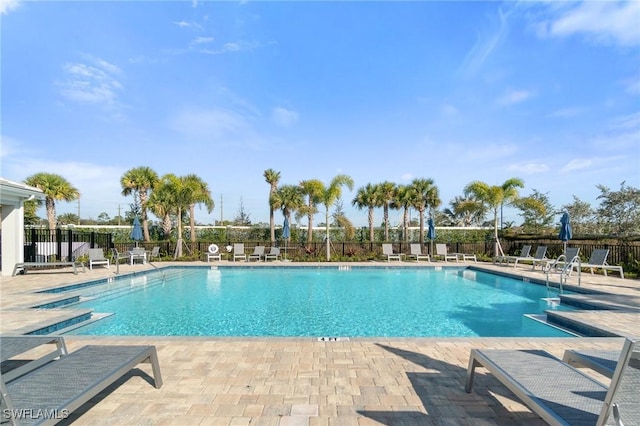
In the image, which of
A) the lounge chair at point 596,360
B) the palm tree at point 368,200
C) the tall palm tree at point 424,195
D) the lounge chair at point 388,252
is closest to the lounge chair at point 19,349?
the lounge chair at point 596,360

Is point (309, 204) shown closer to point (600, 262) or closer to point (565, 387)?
point (600, 262)

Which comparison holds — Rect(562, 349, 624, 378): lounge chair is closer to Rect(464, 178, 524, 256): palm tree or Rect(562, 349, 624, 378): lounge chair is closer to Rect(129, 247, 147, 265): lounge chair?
Rect(129, 247, 147, 265): lounge chair

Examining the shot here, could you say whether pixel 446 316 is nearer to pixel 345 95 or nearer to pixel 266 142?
pixel 345 95

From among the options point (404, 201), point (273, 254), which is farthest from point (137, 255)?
point (404, 201)

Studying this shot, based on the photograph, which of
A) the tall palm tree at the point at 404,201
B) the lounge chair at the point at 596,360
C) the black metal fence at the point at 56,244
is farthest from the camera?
the tall palm tree at the point at 404,201

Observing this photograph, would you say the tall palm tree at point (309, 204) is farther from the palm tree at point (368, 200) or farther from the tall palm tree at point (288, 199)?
the palm tree at point (368, 200)

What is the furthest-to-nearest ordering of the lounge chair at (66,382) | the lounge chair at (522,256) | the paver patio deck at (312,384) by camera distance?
the lounge chair at (522,256)
the paver patio deck at (312,384)
the lounge chair at (66,382)

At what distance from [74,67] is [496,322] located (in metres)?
14.5

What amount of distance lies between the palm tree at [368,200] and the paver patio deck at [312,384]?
20.5 metres

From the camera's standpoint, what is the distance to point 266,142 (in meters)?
19.7

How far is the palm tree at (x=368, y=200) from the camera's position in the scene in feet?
83.9

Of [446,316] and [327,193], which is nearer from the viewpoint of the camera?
[446,316]

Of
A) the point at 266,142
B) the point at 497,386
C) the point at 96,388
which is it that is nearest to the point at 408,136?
the point at 266,142

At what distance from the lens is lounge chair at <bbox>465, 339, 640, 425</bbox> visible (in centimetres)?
168
